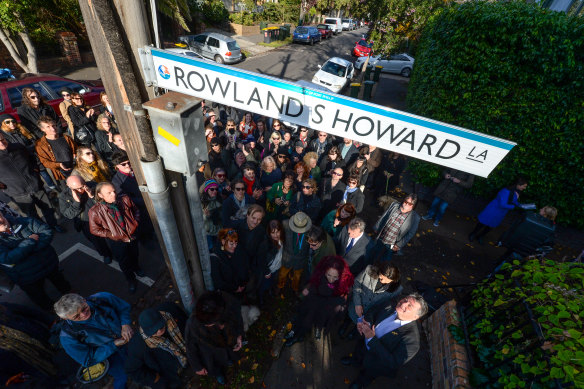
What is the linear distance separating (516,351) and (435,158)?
2285mm

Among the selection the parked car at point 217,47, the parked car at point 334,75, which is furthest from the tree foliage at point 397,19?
the parked car at point 217,47

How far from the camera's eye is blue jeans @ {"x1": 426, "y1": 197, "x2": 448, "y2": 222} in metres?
6.17

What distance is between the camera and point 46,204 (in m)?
4.86

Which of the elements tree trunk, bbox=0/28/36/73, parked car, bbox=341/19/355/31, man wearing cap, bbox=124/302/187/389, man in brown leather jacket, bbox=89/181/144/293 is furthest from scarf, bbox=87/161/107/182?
parked car, bbox=341/19/355/31

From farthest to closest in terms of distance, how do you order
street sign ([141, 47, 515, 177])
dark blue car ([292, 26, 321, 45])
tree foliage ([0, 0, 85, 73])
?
dark blue car ([292, 26, 321, 45]) → tree foliage ([0, 0, 85, 73]) → street sign ([141, 47, 515, 177])

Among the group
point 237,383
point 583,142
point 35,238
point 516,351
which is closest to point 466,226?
point 583,142

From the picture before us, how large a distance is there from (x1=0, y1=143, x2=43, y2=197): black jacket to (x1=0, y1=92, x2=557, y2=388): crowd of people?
2 centimetres

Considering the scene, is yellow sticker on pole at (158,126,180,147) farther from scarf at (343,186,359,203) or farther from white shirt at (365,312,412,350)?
scarf at (343,186,359,203)

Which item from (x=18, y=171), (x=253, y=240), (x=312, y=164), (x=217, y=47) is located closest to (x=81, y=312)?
(x=253, y=240)

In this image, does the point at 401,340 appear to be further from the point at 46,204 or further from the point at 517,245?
the point at 46,204

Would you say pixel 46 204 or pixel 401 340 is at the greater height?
pixel 401 340

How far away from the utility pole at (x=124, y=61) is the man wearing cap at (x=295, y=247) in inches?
88.3

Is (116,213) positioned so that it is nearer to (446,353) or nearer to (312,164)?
(312,164)

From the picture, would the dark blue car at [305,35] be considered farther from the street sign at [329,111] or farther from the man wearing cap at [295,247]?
the street sign at [329,111]
